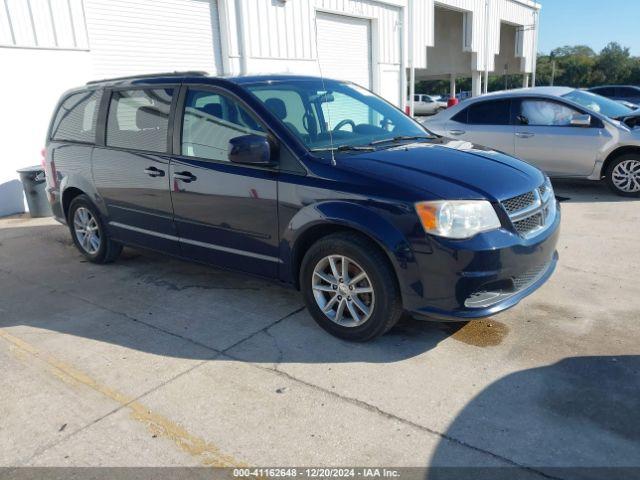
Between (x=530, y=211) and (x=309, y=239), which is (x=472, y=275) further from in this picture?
(x=309, y=239)

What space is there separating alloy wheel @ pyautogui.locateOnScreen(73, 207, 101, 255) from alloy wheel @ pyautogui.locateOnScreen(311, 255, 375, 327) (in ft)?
9.59

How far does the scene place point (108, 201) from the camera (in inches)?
211

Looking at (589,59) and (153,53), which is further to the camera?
(589,59)

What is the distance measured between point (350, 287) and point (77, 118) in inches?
145

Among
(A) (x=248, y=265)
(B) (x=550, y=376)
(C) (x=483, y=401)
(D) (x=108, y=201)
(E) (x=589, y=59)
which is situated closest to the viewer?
(C) (x=483, y=401)

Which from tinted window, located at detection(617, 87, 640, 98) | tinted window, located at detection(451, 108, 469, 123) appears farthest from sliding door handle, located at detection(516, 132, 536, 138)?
tinted window, located at detection(617, 87, 640, 98)

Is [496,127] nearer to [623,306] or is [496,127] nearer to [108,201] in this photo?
[623,306]

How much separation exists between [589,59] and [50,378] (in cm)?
7889

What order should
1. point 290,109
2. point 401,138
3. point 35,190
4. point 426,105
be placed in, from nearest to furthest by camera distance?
point 290,109
point 401,138
point 35,190
point 426,105

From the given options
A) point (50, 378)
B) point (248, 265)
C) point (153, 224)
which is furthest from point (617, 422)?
point (153, 224)

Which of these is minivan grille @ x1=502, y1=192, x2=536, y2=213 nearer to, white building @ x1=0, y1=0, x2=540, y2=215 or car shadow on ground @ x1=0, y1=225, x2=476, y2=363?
car shadow on ground @ x1=0, y1=225, x2=476, y2=363

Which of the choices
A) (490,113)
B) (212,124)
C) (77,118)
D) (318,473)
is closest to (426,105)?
(490,113)

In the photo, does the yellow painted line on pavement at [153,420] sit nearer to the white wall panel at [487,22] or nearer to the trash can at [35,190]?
the trash can at [35,190]

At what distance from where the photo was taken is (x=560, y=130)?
8.23 metres
